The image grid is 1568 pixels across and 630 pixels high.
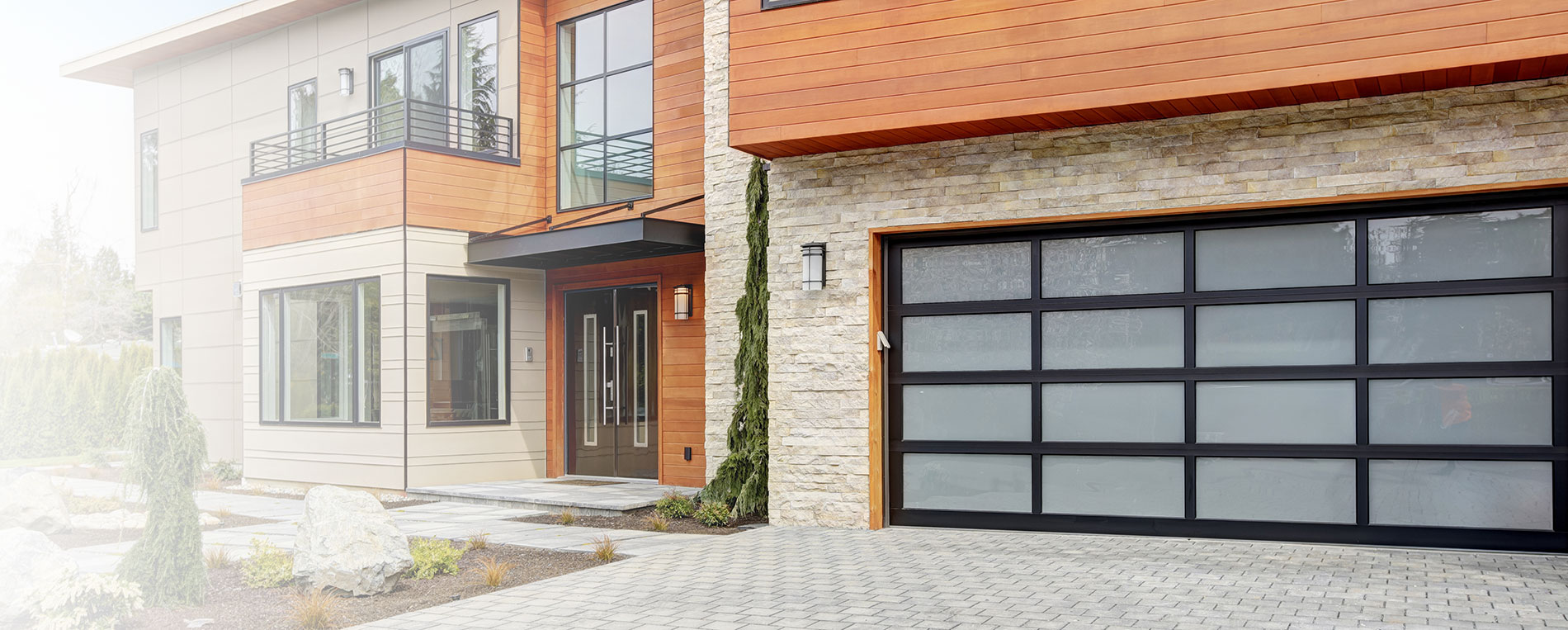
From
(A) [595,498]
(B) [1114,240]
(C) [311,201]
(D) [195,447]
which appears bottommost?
(A) [595,498]

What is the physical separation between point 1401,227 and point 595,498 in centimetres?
683

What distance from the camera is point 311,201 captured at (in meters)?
12.5

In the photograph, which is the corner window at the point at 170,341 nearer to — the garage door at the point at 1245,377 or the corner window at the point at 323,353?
the corner window at the point at 323,353

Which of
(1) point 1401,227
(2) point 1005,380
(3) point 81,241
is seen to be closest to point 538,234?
(2) point 1005,380

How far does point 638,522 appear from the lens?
9078mm

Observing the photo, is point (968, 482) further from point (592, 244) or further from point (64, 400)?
point (64, 400)

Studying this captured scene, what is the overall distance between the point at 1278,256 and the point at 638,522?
17.3ft

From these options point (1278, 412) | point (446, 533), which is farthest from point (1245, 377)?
point (446, 533)

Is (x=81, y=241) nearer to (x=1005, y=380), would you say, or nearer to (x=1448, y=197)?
(x=1005, y=380)

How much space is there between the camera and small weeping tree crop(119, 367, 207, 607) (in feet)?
18.9

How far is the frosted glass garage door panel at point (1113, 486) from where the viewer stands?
7617 mm

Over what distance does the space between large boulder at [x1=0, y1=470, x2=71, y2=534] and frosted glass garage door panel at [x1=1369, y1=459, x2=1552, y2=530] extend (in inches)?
388

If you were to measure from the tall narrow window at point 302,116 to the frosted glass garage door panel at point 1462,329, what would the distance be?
41.2ft

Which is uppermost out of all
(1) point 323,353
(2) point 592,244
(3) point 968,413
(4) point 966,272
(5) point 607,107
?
(5) point 607,107
